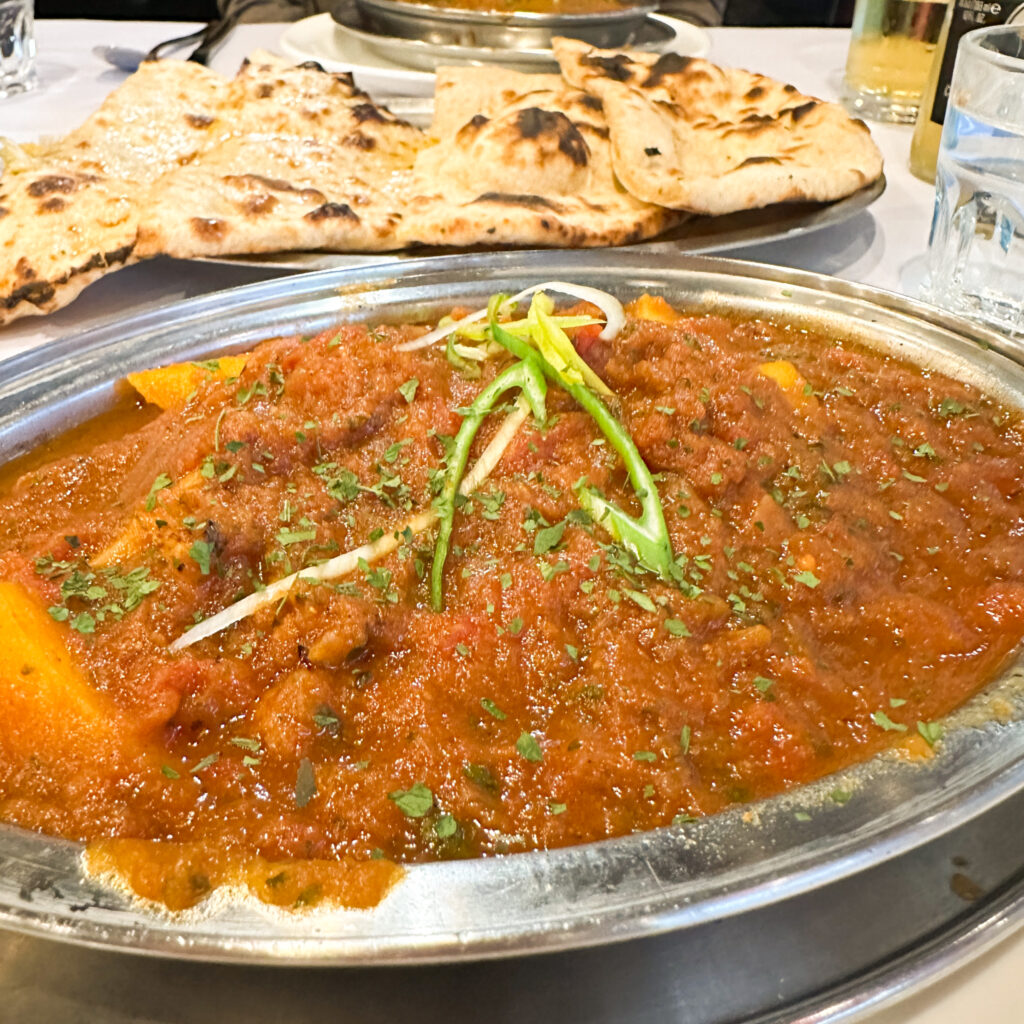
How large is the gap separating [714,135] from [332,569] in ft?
9.30

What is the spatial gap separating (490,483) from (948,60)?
2916 mm

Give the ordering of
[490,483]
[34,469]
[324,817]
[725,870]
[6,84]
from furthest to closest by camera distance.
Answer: [6,84], [34,469], [490,483], [324,817], [725,870]

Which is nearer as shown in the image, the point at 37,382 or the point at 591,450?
the point at 591,450

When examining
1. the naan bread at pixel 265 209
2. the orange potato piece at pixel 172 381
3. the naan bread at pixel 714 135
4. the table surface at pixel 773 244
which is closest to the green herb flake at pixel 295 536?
the orange potato piece at pixel 172 381

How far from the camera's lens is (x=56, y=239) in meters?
2.88

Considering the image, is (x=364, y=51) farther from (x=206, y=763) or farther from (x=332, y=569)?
(x=206, y=763)

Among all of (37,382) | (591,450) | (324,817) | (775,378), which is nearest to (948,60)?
(775,378)

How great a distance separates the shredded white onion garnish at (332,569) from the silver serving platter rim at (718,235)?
1070 millimetres

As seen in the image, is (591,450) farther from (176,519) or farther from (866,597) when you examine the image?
(176,519)

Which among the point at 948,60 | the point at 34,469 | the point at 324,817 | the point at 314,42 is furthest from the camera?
the point at 314,42

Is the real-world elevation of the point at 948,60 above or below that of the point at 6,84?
above

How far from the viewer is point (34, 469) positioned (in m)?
2.29

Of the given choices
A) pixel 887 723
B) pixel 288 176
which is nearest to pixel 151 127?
pixel 288 176

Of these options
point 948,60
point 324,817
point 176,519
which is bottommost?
point 324,817
